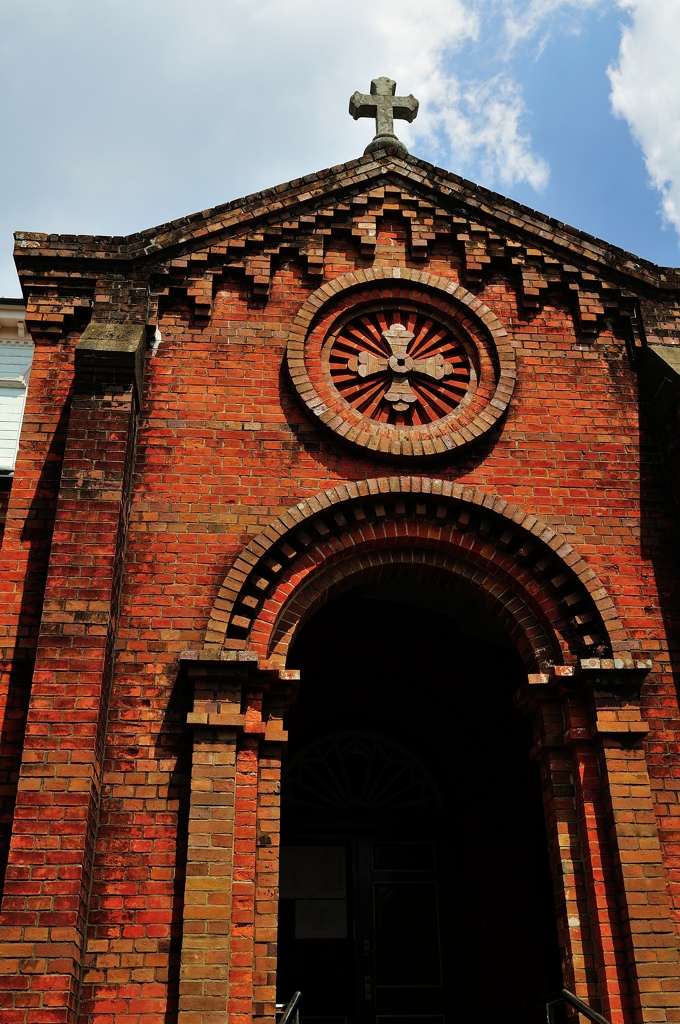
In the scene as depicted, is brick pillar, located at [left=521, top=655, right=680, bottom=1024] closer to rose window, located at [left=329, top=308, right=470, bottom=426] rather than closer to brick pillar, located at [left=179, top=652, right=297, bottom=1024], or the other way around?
brick pillar, located at [left=179, top=652, right=297, bottom=1024]

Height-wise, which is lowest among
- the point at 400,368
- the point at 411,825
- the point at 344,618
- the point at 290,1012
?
the point at 290,1012

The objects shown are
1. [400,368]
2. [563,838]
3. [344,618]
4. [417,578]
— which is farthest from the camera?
[344,618]

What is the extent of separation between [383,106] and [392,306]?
249 cm

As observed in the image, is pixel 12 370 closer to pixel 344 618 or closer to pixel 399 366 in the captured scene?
pixel 399 366

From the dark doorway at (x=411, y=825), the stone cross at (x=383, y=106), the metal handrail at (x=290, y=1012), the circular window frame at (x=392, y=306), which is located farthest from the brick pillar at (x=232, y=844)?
the stone cross at (x=383, y=106)

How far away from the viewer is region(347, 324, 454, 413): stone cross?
835 centimetres

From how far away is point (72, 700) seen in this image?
653 cm

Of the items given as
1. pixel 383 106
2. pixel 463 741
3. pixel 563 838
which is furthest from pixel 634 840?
pixel 383 106

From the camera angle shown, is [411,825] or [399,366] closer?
[399,366]

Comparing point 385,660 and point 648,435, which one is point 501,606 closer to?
point 648,435

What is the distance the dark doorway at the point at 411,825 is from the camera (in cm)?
920

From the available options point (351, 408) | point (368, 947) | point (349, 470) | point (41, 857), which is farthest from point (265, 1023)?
point (351, 408)

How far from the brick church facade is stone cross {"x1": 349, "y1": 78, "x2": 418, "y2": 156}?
67 centimetres

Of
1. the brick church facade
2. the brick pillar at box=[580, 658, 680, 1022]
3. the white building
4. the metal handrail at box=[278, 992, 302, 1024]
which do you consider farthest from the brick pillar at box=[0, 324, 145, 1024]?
the brick pillar at box=[580, 658, 680, 1022]
